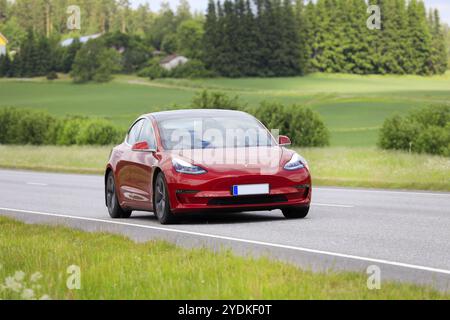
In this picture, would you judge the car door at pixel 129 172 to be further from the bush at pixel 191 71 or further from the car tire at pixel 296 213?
the bush at pixel 191 71

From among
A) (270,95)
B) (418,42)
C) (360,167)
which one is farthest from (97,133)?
(418,42)

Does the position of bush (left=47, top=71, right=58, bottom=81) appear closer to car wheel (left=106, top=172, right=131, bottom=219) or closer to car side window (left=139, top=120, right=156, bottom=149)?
car wheel (left=106, top=172, right=131, bottom=219)

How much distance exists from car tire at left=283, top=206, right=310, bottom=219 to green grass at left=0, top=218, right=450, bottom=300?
12.8 ft

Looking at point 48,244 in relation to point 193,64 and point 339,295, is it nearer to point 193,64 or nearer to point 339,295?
point 339,295

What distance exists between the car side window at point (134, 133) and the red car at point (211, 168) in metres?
0.31

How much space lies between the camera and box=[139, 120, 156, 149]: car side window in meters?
15.4

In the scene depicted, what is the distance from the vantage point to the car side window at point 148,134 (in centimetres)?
1541

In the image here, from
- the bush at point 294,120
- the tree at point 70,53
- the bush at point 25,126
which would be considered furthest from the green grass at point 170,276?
the tree at point 70,53

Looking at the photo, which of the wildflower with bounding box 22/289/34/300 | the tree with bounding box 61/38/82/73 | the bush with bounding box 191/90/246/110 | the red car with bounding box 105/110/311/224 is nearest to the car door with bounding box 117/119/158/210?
the red car with bounding box 105/110/311/224

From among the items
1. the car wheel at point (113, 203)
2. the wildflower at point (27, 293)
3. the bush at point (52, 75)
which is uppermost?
the wildflower at point (27, 293)

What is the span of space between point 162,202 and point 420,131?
37457 millimetres

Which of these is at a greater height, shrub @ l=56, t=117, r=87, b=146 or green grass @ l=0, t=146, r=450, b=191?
green grass @ l=0, t=146, r=450, b=191

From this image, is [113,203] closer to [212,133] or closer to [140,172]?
[140,172]

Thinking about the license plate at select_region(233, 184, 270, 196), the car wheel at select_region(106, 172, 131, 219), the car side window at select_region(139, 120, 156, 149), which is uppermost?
the car side window at select_region(139, 120, 156, 149)
